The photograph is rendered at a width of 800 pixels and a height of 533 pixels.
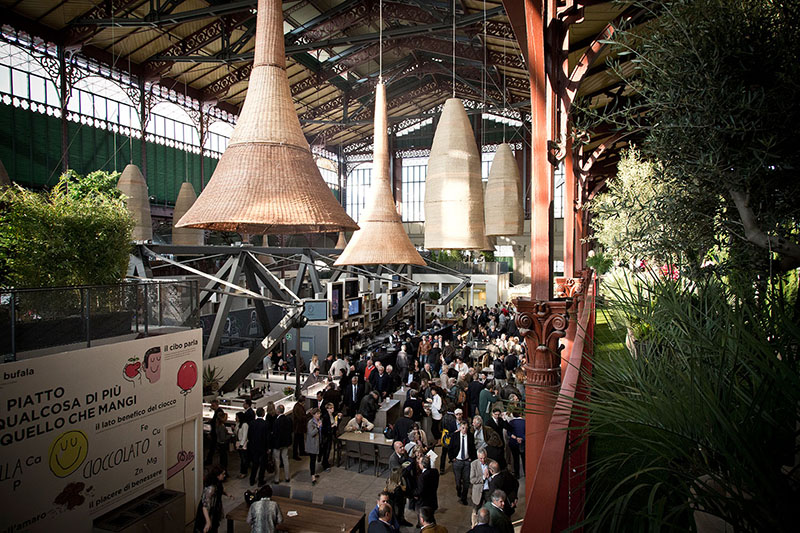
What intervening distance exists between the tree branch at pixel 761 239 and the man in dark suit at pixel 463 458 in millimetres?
4018

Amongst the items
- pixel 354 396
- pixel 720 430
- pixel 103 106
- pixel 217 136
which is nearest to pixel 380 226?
pixel 720 430

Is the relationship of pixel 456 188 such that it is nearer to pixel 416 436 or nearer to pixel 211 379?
pixel 416 436

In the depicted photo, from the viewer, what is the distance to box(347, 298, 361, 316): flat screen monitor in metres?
13.0

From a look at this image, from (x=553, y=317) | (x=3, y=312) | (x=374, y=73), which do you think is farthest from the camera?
(x=374, y=73)

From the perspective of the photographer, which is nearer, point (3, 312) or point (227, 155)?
point (227, 155)

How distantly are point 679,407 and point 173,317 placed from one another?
17.3ft

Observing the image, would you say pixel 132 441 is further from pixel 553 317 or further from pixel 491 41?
pixel 491 41

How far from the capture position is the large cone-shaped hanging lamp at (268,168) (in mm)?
1587

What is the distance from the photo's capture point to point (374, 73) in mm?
20781

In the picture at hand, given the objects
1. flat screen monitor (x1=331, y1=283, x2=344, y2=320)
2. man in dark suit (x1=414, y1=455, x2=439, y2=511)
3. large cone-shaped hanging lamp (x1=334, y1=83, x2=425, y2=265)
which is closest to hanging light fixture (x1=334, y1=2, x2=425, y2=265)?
large cone-shaped hanging lamp (x1=334, y1=83, x2=425, y2=265)

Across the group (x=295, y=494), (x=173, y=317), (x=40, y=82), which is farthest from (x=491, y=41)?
(x=40, y=82)

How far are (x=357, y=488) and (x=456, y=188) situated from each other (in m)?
4.57

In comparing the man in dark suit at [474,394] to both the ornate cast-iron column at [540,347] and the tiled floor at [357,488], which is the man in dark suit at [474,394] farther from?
the ornate cast-iron column at [540,347]

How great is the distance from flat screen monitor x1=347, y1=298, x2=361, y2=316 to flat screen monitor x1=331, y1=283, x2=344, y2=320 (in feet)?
1.33
